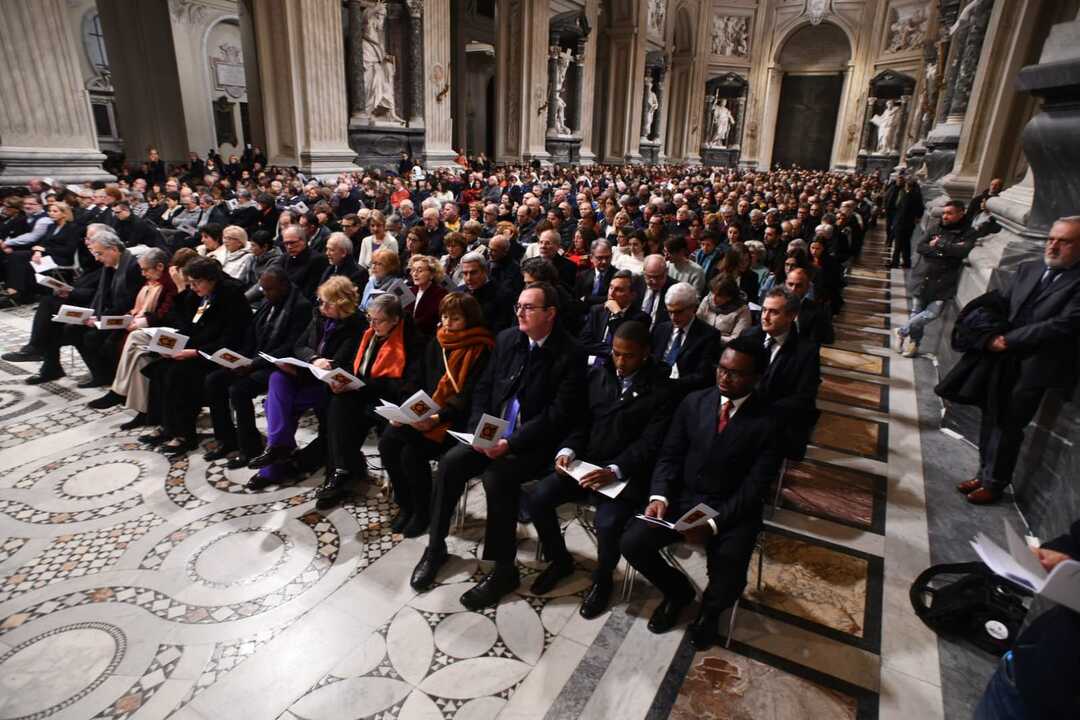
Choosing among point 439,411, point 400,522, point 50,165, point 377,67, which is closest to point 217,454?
point 400,522

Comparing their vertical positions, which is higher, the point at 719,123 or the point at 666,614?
the point at 719,123

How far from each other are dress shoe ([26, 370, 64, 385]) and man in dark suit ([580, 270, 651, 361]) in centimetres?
505

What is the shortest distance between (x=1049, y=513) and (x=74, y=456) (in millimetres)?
6275

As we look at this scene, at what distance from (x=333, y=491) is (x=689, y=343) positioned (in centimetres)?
250

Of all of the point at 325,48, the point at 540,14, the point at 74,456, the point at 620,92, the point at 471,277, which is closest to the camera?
the point at 74,456

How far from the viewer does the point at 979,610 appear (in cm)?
280

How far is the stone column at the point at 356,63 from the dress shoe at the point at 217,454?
1180 cm

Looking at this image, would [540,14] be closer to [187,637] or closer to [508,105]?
[508,105]

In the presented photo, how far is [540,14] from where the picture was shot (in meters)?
19.4

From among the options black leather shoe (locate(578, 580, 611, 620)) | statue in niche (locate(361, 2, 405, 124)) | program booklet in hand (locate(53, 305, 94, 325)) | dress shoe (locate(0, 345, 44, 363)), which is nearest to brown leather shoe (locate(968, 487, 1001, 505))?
black leather shoe (locate(578, 580, 611, 620))

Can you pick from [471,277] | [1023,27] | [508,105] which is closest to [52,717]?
[471,277]

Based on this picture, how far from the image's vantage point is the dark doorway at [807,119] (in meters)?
33.1

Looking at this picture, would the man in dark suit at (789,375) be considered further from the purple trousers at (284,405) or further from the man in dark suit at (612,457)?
the purple trousers at (284,405)

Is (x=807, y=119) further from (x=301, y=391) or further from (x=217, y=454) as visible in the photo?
(x=217, y=454)
